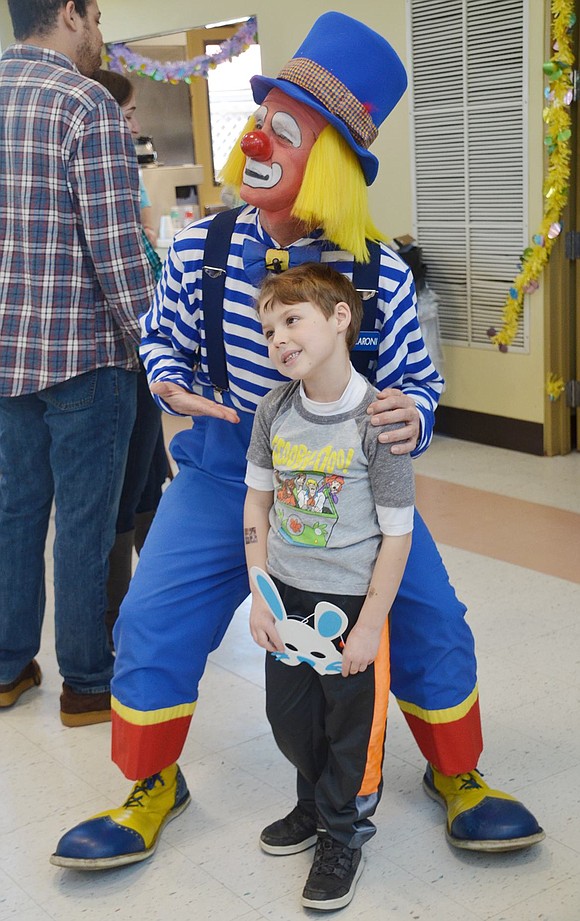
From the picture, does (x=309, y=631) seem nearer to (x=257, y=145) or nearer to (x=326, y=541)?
(x=326, y=541)

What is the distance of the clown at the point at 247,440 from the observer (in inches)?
73.4

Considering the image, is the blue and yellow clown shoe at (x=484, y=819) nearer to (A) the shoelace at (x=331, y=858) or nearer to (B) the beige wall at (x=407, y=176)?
(A) the shoelace at (x=331, y=858)

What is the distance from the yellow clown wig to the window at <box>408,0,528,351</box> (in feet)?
10.4

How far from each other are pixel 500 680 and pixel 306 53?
5.41ft

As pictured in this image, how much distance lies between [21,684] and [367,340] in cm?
154

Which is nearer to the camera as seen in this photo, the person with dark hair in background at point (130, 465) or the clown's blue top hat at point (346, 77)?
the clown's blue top hat at point (346, 77)

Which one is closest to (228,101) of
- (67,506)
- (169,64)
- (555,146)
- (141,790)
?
(169,64)

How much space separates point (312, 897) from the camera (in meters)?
1.93

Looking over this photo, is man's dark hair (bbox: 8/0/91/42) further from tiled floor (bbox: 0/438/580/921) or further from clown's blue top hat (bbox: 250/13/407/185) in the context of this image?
tiled floor (bbox: 0/438/580/921)

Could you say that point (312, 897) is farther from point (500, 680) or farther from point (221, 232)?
point (221, 232)

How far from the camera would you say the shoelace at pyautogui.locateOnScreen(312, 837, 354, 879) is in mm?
1961

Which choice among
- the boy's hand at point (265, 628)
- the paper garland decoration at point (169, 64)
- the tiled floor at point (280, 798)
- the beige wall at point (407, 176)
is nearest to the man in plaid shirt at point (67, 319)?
the tiled floor at point (280, 798)

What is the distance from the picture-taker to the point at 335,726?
1.89 m

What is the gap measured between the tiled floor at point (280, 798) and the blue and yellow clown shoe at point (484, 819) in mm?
45
